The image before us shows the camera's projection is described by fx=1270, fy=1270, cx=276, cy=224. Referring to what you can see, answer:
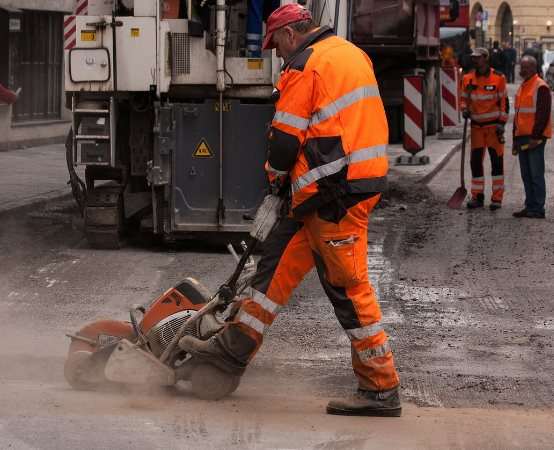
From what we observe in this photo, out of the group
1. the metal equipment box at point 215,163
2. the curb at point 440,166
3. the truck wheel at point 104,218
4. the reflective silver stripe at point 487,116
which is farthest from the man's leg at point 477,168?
the truck wheel at point 104,218

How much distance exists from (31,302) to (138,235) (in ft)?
9.89

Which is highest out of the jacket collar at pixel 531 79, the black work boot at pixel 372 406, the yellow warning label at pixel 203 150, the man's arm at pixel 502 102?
the jacket collar at pixel 531 79

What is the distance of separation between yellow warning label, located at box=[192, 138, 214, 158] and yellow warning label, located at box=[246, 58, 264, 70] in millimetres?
708

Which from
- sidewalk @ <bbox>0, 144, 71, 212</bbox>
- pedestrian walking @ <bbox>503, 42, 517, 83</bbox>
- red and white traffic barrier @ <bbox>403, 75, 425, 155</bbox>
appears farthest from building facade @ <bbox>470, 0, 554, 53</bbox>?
sidewalk @ <bbox>0, 144, 71, 212</bbox>

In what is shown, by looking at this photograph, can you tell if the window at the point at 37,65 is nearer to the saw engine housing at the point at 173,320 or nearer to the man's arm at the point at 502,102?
the man's arm at the point at 502,102

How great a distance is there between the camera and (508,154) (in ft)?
71.1

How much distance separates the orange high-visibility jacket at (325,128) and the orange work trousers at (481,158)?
851 cm

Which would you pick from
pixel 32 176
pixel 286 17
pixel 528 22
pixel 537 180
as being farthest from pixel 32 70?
pixel 528 22

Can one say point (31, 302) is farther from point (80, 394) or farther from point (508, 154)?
point (508, 154)

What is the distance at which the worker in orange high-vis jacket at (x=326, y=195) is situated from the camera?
5523 millimetres

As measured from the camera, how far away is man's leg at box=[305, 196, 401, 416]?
561cm

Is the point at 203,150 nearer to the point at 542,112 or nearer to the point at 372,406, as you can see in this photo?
the point at 542,112

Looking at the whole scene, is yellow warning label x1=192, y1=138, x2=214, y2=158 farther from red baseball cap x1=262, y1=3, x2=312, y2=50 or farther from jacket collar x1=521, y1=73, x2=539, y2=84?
red baseball cap x1=262, y1=3, x2=312, y2=50

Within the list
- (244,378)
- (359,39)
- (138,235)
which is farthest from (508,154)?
(244,378)
